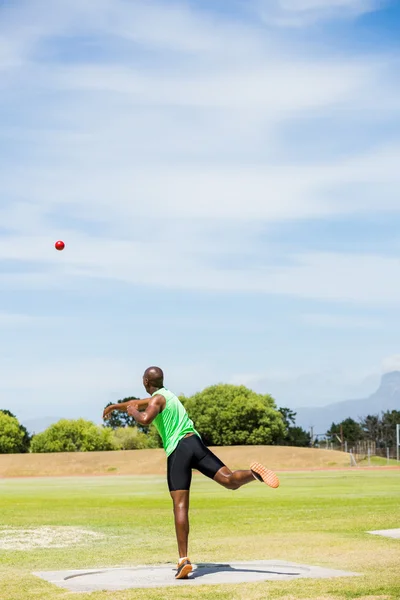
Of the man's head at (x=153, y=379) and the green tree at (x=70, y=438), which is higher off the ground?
the green tree at (x=70, y=438)

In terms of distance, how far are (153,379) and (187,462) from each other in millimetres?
1096

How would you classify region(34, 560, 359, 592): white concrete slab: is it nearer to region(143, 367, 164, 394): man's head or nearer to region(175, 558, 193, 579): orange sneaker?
region(175, 558, 193, 579): orange sneaker

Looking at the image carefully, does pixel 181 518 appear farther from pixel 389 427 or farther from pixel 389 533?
pixel 389 427

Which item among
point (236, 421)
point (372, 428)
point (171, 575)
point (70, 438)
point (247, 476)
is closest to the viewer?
point (247, 476)

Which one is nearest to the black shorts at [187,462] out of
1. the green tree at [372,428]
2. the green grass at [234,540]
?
the green grass at [234,540]

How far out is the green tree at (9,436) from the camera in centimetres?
11106

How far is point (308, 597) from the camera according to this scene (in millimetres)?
9305

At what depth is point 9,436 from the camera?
371ft

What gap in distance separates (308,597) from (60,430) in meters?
101

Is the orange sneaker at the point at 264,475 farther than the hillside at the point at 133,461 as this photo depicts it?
No

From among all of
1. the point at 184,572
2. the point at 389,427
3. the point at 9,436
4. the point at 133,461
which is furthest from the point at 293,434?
the point at 184,572

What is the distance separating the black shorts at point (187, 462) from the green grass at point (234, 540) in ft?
5.29

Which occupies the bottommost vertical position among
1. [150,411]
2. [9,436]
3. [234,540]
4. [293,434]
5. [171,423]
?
[234,540]

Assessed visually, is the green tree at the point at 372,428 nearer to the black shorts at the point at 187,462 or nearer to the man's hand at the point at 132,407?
the black shorts at the point at 187,462
